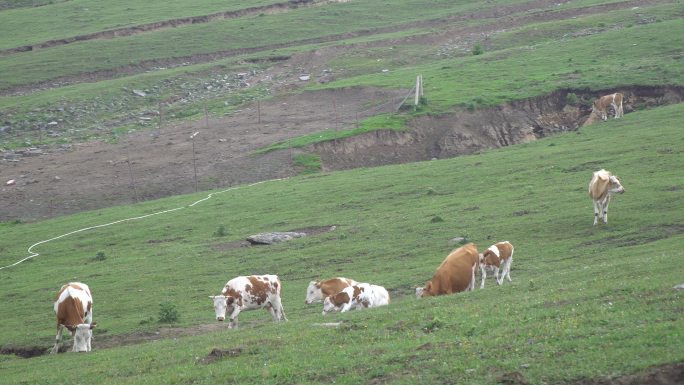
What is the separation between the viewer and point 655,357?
1722 centimetres

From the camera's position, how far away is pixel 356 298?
95.3 ft

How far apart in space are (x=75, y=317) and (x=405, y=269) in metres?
11.2

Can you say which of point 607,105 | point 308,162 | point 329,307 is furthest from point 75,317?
point 607,105

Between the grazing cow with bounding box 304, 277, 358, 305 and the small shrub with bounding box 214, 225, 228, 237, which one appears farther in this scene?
the small shrub with bounding box 214, 225, 228, 237

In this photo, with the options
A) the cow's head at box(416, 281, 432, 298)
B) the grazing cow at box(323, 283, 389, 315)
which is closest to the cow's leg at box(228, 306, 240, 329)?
the grazing cow at box(323, 283, 389, 315)

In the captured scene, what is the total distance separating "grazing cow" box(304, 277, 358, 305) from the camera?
98.6ft

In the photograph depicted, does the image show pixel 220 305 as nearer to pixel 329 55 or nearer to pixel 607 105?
pixel 607 105

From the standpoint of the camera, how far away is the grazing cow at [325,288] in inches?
1184

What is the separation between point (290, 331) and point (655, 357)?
9.24 metres

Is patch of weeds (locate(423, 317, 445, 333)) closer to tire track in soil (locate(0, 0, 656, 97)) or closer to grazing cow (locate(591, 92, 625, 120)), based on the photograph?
grazing cow (locate(591, 92, 625, 120))

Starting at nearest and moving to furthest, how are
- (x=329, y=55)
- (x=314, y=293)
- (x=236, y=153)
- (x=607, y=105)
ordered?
1. (x=314, y=293)
2. (x=607, y=105)
3. (x=236, y=153)
4. (x=329, y=55)

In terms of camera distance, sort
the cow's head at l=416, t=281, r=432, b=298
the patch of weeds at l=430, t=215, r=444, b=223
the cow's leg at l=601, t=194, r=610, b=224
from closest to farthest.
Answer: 1. the cow's head at l=416, t=281, r=432, b=298
2. the cow's leg at l=601, t=194, r=610, b=224
3. the patch of weeds at l=430, t=215, r=444, b=223

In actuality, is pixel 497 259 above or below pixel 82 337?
above

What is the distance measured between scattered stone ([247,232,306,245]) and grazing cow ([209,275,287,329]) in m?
13.1
